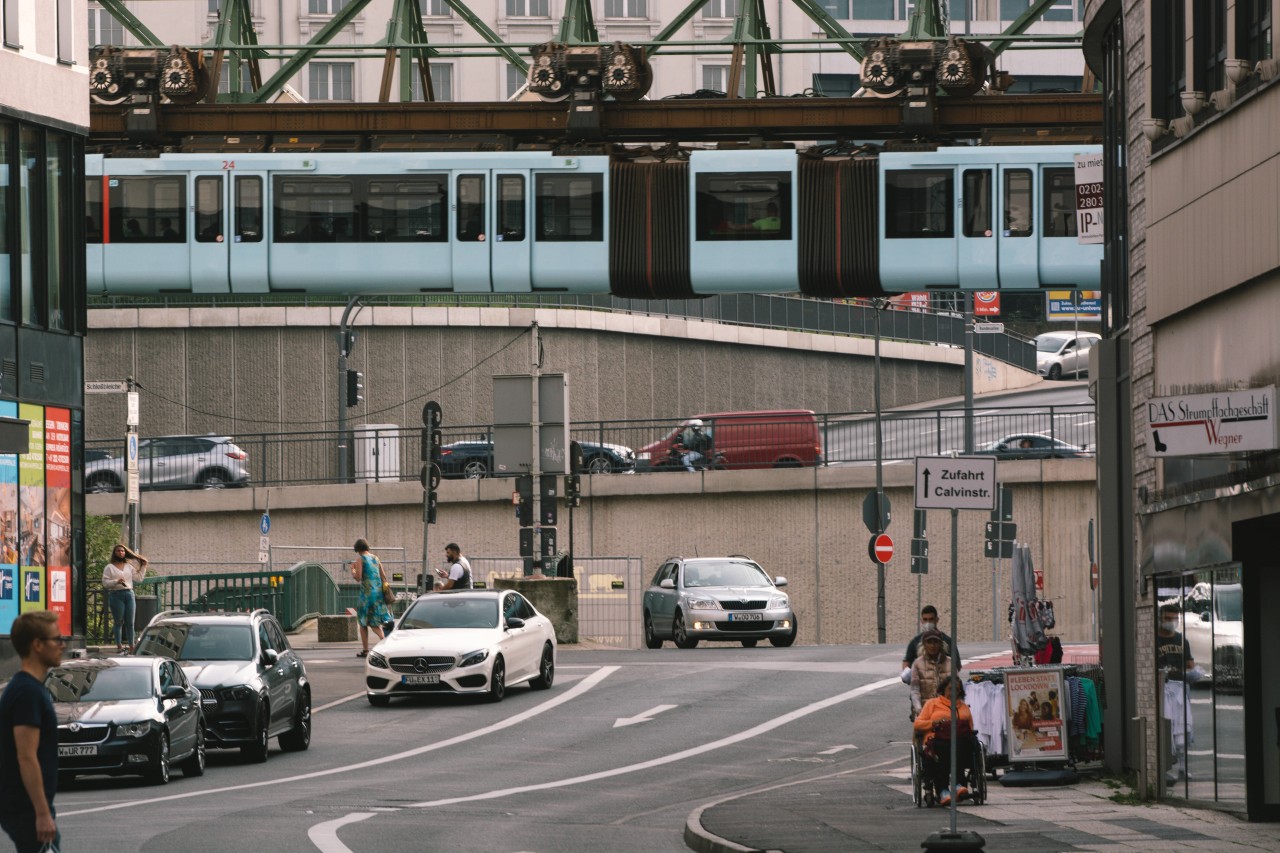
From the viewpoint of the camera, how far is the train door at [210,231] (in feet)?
104

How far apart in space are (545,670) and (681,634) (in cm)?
666

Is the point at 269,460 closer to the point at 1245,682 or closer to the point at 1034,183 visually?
the point at 1034,183

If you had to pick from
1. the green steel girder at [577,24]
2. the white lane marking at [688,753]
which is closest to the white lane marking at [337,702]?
the white lane marking at [688,753]

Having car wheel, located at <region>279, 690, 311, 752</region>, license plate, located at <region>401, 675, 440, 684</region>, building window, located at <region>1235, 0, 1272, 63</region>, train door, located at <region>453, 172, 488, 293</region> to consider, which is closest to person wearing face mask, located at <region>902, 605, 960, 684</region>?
building window, located at <region>1235, 0, 1272, 63</region>

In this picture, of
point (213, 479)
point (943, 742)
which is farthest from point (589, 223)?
point (213, 479)

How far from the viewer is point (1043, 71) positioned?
292 ft

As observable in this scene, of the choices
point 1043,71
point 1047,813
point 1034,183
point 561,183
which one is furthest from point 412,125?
point 1043,71

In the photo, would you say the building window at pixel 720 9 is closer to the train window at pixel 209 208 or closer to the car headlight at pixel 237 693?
the train window at pixel 209 208

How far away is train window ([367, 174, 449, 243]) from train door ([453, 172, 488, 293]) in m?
0.22

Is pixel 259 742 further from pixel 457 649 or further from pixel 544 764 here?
pixel 457 649

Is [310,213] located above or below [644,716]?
above

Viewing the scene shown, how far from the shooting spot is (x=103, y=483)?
5266 cm

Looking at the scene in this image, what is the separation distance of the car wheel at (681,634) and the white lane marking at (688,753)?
224 inches

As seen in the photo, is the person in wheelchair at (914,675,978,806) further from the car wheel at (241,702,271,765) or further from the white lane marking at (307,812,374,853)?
the car wheel at (241,702,271,765)
